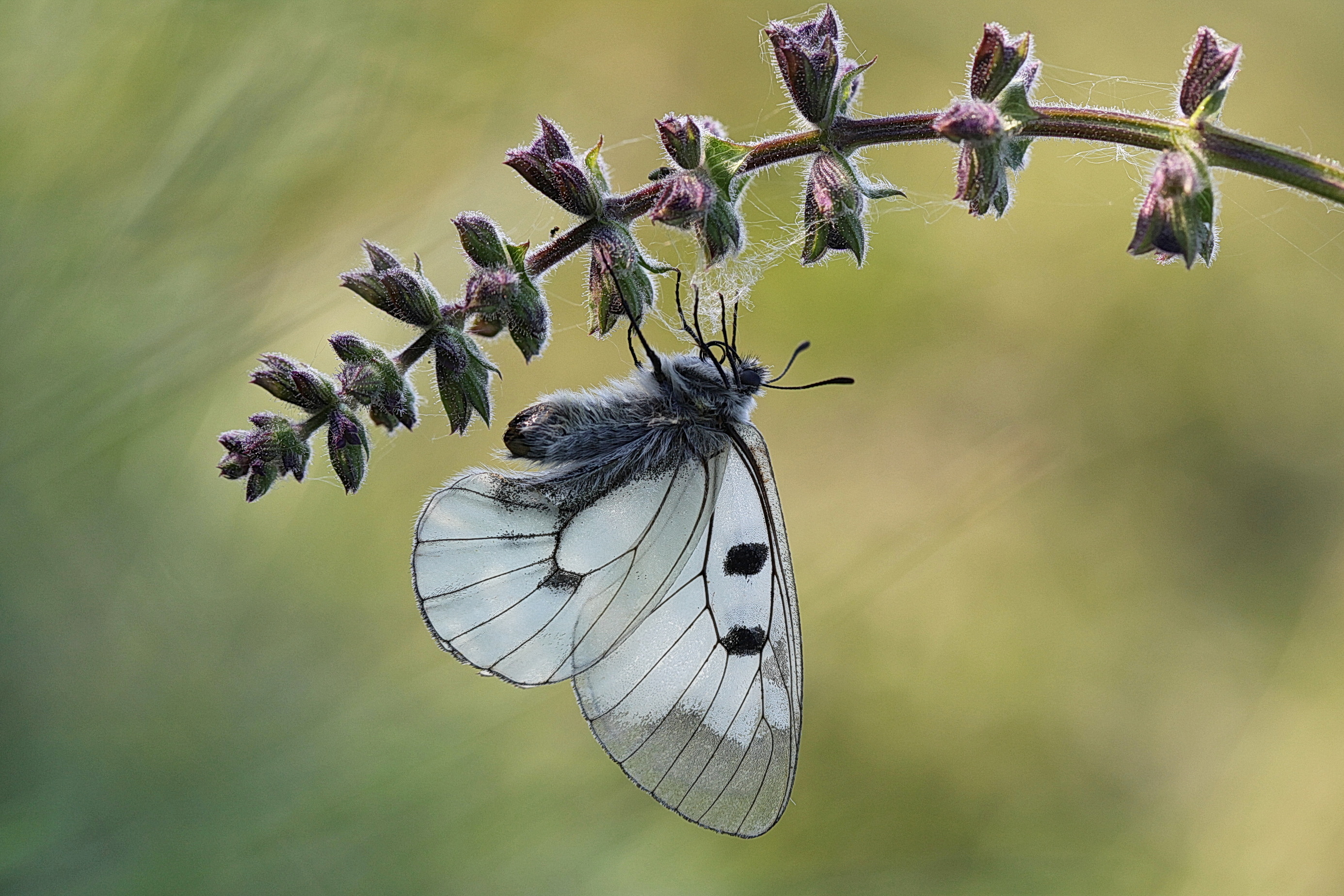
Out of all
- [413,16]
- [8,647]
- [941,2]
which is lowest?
[8,647]

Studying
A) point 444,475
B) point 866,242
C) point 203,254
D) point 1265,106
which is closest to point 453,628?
point 866,242

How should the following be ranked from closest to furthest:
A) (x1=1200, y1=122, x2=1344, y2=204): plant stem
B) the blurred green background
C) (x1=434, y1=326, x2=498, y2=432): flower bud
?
1. (x1=1200, y1=122, x2=1344, y2=204): plant stem
2. (x1=434, y1=326, x2=498, y2=432): flower bud
3. the blurred green background

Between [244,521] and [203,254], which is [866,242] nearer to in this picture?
[203,254]

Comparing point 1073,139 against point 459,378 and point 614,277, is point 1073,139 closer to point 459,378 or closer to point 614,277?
point 614,277

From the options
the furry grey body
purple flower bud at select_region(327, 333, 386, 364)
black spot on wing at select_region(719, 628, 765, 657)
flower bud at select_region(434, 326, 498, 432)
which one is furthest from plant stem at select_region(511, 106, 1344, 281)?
black spot on wing at select_region(719, 628, 765, 657)

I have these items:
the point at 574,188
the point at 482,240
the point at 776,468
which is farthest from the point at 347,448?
the point at 776,468

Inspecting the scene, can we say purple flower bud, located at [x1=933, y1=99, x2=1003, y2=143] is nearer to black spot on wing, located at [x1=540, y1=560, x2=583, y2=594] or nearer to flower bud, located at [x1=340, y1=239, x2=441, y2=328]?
flower bud, located at [x1=340, y1=239, x2=441, y2=328]

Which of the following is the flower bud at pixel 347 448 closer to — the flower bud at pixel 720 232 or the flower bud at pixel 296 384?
the flower bud at pixel 296 384
